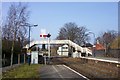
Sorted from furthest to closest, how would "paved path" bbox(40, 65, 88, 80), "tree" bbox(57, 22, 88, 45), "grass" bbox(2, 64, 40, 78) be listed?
"tree" bbox(57, 22, 88, 45) → "grass" bbox(2, 64, 40, 78) → "paved path" bbox(40, 65, 88, 80)

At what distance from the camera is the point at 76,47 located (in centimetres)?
11450

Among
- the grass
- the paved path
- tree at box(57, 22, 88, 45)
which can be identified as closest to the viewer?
the paved path

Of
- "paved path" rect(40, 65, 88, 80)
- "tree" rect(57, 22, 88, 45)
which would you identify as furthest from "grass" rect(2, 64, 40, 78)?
"tree" rect(57, 22, 88, 45)

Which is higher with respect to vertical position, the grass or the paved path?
the grass

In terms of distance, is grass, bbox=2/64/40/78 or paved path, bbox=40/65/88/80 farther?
grass, bbox=2/64/40/78

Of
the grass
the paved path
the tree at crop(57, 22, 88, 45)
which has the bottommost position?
the paved path

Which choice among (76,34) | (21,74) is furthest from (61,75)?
(76,34)

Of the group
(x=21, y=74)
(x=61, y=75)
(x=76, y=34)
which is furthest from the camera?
(x=76, y=34)

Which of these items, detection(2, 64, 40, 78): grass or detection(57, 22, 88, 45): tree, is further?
detection(57, 22, 88, 45): tree

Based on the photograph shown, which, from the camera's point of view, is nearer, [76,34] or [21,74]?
[21,74]

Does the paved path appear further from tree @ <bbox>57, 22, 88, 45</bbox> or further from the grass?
tree @ <bbox>57, 22, 88, 45</bbox>

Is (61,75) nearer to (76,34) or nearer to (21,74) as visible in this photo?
(21,74)

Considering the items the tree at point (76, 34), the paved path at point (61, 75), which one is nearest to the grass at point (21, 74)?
the paved path at point (61, 75)

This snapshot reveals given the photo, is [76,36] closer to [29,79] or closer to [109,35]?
[109,35]
